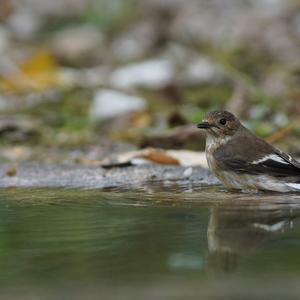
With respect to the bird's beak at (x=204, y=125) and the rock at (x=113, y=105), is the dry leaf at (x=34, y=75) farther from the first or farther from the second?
the bird's beak at (x=204, y=125)

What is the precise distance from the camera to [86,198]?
5.83 metres

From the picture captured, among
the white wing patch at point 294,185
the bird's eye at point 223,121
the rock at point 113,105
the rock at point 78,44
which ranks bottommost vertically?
the white wing patch at point 294,185

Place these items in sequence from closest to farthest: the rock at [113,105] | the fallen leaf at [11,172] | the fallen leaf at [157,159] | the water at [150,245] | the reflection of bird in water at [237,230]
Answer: the water at [150,245] < the reflection of bird in water at [237,230] < the fallen leaf at [11,172] < the fallen leaf at [157,159] < the rock at [113,105]

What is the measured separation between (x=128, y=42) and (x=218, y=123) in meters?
8.01

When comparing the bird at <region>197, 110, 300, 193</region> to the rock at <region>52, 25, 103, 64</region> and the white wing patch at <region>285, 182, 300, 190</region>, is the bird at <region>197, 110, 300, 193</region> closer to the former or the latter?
the white wing patch at <region>285, 182, 300, 190</region>

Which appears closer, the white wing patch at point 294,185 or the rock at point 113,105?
the white wing patch at point 294,185

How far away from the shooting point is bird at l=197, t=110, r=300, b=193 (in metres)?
6.10

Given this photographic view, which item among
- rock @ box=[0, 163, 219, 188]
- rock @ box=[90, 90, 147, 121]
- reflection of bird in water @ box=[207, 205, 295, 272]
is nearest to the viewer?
reflection of bird in water @ box=[207, 205, 295, 272]

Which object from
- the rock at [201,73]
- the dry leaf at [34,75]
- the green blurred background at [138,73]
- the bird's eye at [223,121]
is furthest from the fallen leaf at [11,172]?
the rock at [201,73]

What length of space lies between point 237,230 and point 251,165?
199 centimetres

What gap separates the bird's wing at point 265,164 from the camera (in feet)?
20.1

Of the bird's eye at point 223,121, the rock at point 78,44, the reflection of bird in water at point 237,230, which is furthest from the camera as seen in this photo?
the rock at point 78,44

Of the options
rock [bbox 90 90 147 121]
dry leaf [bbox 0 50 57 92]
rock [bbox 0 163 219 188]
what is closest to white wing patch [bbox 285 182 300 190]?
rock [bbox 0 163 219 188]

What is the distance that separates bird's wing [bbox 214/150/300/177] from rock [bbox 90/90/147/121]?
3.87m
